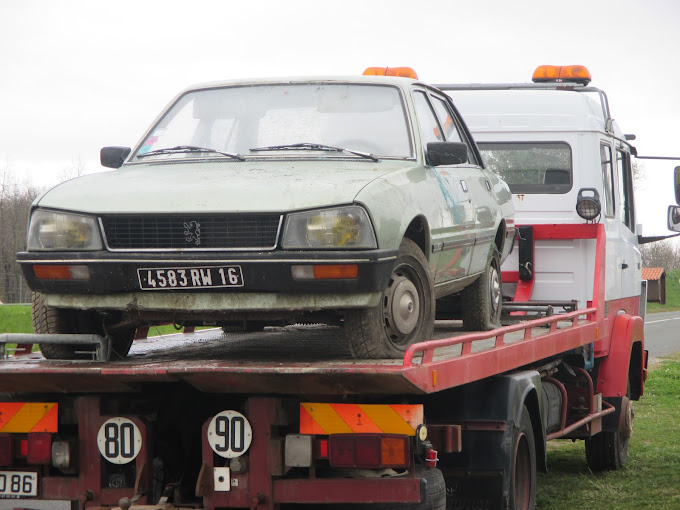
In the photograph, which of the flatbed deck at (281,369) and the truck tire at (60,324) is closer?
the flatbed deck at (281,369)

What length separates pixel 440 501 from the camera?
4641 millimetres

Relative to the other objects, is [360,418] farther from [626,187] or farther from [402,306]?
[626,187]

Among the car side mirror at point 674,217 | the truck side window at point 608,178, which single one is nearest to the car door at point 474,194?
the truck side window at point 608,178

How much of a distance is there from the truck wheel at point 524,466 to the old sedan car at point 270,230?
814mm

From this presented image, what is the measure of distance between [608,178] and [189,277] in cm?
563

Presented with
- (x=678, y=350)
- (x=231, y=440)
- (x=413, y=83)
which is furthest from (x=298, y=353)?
(x=678, y=350)

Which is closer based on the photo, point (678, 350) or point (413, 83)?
point (413, 83)

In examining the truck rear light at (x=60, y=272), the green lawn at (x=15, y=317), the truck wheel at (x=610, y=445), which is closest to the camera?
the truck rear light at (x=60, y=272)

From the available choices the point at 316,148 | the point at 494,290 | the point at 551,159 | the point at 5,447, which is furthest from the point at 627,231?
the point at 5,447

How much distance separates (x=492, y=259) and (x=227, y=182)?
2.52 meters

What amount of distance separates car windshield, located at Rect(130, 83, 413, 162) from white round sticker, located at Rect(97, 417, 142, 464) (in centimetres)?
152

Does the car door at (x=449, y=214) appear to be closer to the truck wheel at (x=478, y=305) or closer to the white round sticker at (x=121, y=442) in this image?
the truck wheel at (x=478, y=305)

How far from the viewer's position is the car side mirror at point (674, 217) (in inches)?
387

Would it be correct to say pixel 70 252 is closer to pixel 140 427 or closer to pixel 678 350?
pixel 140 427
